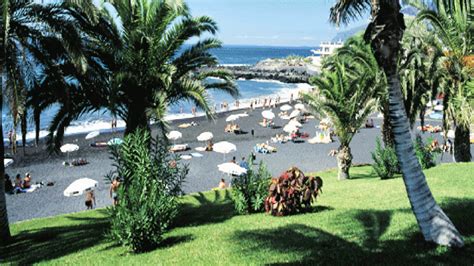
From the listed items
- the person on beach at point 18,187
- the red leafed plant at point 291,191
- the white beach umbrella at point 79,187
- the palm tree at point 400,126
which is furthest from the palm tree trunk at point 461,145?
the person on beach at point 18,187

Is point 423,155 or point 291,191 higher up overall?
point 291,191

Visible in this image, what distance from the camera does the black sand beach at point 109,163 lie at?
62.0 feet

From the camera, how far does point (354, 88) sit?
17500 millimetres

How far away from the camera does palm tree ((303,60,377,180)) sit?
1712 cm

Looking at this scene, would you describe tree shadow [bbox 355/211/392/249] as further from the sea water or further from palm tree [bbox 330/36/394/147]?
palm tree [bbox 330/36/394/147]

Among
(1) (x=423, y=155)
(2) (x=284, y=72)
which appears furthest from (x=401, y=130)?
(2) (x=284, y=72)

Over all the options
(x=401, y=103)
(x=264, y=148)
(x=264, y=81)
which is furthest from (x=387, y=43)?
(x=264, y=81)

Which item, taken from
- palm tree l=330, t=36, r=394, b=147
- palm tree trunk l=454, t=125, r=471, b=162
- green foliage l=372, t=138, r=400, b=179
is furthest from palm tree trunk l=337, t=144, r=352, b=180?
palm tree trunk l=454, t=125, r=471, b=162

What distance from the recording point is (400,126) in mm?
5918

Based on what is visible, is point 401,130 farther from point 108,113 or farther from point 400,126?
point 108,113

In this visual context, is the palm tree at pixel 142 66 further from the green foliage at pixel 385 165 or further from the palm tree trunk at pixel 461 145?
the palm tree trunk at pixel 461 145

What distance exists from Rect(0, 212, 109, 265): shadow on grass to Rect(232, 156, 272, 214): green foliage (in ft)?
10.8

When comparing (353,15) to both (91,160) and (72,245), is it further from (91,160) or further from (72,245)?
(91,160)

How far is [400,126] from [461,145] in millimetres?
12093
